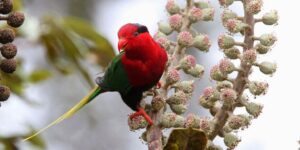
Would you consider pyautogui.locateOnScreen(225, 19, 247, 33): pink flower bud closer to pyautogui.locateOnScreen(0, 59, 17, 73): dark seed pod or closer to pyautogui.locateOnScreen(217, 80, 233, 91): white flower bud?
pyautogui.locateOnScreen(217, 80, 233, 91): white flower bud

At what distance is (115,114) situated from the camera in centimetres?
789

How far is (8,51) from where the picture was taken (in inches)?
45.2

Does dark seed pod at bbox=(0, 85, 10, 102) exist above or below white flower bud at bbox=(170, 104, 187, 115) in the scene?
above

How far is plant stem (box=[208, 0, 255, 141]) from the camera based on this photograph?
1.25 metres

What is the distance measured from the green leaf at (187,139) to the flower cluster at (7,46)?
0.30 metres

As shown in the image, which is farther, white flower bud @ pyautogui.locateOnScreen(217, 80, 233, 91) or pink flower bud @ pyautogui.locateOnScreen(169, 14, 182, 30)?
pink flower bud @ pyautogui.locateOnScreen(169, 14, 182, 30)

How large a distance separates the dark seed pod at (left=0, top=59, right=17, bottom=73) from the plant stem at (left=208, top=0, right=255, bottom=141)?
375mm

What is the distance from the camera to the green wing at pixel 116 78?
1329mm

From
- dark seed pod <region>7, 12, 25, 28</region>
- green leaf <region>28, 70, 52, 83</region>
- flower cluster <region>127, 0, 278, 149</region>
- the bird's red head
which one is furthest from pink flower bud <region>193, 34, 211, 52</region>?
green leaf <region>28, 70, 52, 83</region>

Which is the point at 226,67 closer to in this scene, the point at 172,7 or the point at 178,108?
the point at 178,108

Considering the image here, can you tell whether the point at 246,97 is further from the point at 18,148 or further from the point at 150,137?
the point at 18,148

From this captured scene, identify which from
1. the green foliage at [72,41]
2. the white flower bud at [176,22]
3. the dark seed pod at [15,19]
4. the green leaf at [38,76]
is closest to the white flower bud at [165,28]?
the white flower bud at [176,22]

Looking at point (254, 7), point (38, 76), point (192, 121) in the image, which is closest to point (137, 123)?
point (192, 121)

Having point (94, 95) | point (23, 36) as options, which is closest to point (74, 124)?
point (23, 36)
